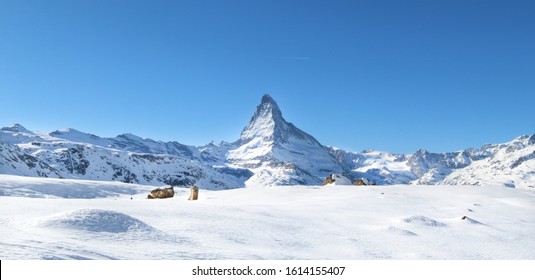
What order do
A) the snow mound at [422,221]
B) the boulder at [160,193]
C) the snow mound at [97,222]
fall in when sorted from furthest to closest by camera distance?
the boulder at [160,193] → the snow mound at [422,221] → the snow mound at [97,222]

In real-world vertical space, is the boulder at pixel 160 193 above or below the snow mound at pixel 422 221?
above

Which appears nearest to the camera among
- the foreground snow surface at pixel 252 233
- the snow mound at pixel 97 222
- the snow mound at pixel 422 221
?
the foreground snow surface at pixel 252 233

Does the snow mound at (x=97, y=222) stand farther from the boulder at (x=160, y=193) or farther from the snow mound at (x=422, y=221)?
the boulder at (x=160, y=193)

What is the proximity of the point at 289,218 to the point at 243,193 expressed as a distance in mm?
20834

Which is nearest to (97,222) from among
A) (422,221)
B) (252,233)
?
(252,233)

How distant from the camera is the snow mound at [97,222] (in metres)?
11.2

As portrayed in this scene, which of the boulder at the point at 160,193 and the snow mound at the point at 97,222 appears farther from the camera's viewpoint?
the boulder at the point at 160,193

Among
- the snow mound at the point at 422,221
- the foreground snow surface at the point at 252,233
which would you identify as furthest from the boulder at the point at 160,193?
the snow mound at the point at 422,221

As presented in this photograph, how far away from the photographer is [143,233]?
11.6 metres

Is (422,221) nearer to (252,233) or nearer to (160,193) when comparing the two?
(252,233)

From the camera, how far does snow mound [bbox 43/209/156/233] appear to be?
1118cm

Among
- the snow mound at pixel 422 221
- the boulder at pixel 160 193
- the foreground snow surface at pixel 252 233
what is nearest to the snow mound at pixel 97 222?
the foreground snow surface at pixel 252 233

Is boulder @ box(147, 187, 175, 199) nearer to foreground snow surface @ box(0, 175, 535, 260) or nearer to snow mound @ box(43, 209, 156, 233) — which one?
foreground snow surface @ box(0, 175, 535, 260)
